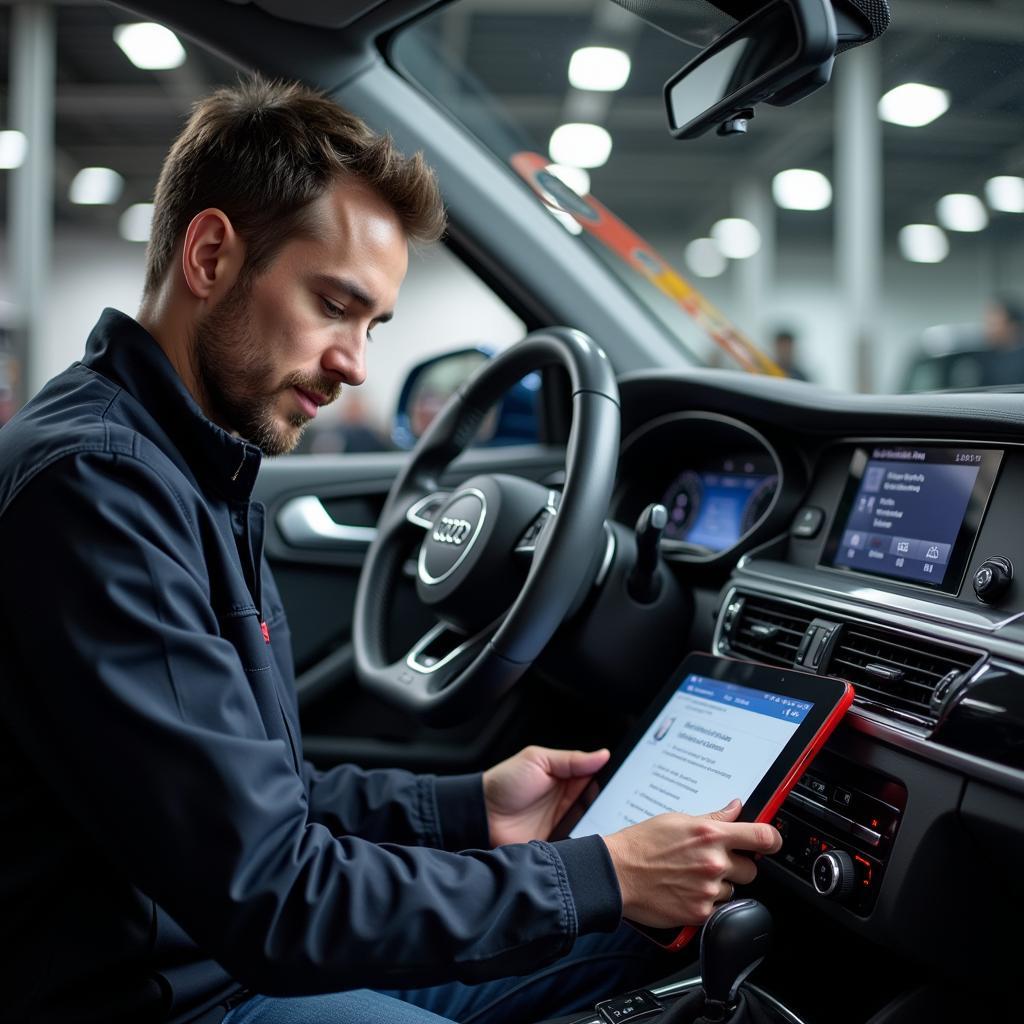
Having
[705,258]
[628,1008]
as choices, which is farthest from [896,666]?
[705,258]

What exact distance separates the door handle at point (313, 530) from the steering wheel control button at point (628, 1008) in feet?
3.32

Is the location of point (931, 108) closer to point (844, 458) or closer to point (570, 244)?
point (570, 244)

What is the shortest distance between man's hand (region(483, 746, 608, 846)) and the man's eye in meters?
0.53

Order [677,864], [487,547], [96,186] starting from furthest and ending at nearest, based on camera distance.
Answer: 1. [96,186]
2. [487,547]
3. [677,864]

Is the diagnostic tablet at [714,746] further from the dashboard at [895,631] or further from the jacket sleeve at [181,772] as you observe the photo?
the jacket sleeve at [181,772]

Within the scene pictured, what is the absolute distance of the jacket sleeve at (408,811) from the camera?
1172 mm

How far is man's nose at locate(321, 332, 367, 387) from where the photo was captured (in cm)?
102

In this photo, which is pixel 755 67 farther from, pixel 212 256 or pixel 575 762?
pixel 575 762

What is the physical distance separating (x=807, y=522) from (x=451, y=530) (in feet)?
1.50

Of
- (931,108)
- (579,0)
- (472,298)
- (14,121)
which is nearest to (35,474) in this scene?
(579,0)

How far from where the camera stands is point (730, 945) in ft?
2.79

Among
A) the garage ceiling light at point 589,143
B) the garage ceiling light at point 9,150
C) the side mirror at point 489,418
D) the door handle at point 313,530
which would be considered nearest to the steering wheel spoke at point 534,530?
the door handle at point 313,530

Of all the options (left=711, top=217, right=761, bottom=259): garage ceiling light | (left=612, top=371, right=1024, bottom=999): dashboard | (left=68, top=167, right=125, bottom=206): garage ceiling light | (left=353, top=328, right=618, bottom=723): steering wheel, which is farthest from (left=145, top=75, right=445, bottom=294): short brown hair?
(left=68, top=167, right=125, bottom=206): garage ceiling light

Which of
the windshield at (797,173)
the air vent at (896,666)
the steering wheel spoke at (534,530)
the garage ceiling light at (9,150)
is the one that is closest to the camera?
the air vent at (896,666)
